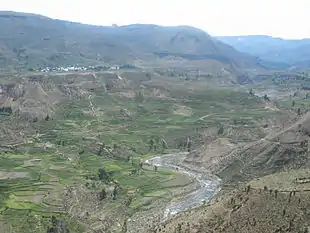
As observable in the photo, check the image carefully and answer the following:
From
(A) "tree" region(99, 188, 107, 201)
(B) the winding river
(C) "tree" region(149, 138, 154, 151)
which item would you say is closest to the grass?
(C) "tree" region(149, 138, 154, 151)

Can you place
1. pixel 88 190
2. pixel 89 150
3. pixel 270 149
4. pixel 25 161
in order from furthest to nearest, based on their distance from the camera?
1. pixel 89 150
2. pixel 25 161
3. pixel 270 149
4. pixel 88 190

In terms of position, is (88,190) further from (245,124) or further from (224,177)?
(245,124)

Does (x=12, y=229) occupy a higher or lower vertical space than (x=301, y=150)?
lower

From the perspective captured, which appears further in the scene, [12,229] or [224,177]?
[224,177]

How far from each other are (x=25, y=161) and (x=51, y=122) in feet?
123

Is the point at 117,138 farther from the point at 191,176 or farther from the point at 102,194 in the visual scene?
the point at 102,194

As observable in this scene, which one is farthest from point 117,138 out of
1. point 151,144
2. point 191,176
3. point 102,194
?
point 102,194

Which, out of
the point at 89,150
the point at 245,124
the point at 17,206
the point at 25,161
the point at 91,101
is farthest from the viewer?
the point at 91,101

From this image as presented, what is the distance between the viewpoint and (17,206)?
7475cm

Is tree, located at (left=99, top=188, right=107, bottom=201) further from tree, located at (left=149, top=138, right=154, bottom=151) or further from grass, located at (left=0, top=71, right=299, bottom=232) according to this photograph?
tree, located at (left=149, top=138, right=154, bottom=151)

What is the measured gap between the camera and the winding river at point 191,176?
77688 mm

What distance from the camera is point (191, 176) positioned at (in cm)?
9581

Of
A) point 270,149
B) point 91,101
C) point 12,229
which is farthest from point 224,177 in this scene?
point 91,101

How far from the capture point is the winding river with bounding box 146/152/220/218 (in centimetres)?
7769
